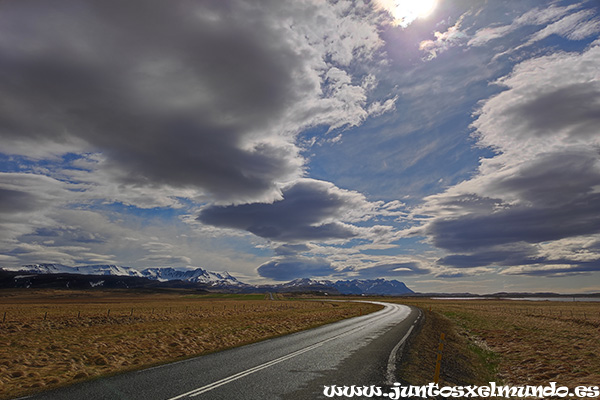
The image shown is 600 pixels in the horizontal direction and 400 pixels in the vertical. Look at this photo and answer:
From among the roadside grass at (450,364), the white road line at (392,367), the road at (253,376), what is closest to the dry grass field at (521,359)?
the roadside grass at (450,364)

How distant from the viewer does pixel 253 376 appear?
11.4 m

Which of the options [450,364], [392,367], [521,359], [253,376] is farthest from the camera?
[521,359]

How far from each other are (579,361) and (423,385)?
35.3 feet

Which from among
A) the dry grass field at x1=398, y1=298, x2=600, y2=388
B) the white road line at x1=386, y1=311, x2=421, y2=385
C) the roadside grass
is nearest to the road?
the white road line at x1=386, y1=311, x2=421, y2=385

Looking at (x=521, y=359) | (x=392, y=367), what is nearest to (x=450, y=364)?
(x=392, y=367)

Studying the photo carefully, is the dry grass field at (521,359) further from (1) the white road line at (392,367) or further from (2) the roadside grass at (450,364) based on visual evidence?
(1) the white road line at (392,367)

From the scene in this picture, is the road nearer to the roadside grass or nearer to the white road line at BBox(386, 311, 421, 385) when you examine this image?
the white road line at BBox(386, 311, 421, 385)

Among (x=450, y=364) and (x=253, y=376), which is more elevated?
(x=253, y=376)

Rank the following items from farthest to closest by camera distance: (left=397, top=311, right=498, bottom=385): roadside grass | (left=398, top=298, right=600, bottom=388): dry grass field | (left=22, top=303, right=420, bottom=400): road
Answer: (left=398, top=298, right=600, bottom=388): dry grass field < (left=397, top=311, right=498, bottom=385): roadside grass < (left=22, top=303, right=420, bottom=400): road

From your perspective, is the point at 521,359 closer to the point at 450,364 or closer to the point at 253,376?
the point at 450,364

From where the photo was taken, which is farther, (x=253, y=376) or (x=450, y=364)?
(x=450, y=364)

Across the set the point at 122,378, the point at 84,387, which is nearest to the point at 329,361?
the point at 122,378

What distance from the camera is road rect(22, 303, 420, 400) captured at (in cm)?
962

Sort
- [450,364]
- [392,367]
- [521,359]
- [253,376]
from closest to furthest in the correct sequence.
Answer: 1. [253,376]
2. [392,367]
3. [450,364]
4. [521,359]
